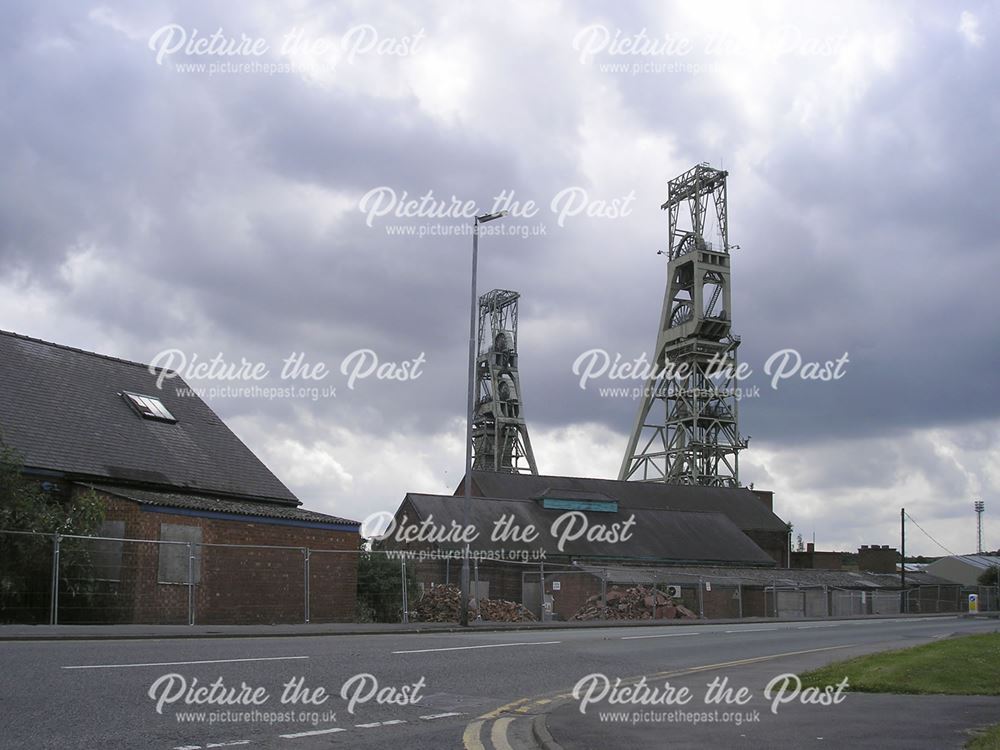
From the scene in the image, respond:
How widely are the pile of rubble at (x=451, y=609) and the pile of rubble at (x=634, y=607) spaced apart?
5.68 metres

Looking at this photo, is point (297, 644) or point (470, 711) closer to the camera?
point (470, 711)

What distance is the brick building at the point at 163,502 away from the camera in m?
22.8

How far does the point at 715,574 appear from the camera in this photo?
5194 cm

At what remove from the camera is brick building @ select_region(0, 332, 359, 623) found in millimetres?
22812

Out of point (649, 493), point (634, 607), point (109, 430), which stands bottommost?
point (634, 607)

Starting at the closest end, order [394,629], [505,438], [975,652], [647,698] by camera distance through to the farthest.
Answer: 1. [647,698]
2. [975,652]
3. [394,629]
4. [505,438]

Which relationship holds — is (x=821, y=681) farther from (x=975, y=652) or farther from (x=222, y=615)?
(x=222, y=615)

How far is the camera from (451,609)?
34719mm

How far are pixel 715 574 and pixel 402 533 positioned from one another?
1681 centimetres

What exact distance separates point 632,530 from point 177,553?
37.6 meters

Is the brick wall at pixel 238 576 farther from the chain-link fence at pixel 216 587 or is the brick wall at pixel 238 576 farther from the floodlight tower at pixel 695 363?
the floodlight tower at pixel 695 363

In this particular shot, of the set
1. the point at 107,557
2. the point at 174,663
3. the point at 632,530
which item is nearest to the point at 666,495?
the point at 632,530

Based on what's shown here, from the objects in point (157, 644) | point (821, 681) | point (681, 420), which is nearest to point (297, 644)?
point (157, 644)

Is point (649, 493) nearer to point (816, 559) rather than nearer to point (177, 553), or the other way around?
point (816, 559)
